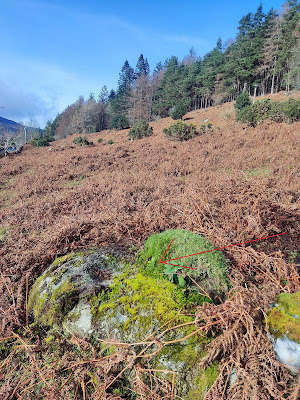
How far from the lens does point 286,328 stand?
1.54 meters

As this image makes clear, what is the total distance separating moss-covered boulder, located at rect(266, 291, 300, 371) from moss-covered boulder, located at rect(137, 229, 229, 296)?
17.7 inches

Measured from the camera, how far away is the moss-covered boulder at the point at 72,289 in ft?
7.14

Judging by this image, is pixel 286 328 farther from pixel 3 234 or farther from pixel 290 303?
pixel 3 234

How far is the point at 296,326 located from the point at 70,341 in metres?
1.81

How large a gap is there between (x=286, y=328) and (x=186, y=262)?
0.92 metres

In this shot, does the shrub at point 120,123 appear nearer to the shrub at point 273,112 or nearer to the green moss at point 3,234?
the shrub at point 273,112

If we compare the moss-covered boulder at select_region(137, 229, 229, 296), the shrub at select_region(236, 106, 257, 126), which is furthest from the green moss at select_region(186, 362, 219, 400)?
the shrub at select_region(236, 106, 257, 126)

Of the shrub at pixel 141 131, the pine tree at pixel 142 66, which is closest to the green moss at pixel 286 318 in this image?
the shrub at pixel 141 131

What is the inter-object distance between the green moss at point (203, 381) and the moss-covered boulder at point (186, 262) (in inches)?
21.9

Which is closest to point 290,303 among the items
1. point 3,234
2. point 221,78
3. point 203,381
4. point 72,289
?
point 203,381

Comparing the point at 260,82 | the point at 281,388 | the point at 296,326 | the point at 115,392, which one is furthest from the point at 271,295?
the point at 260,82

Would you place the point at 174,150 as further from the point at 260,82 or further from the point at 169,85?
the point at 169,85

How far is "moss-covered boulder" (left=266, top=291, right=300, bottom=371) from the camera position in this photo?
1441mm

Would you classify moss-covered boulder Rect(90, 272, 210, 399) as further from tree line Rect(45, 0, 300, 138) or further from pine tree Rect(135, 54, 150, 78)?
pine tree Rect(135, 54, 150, 78)
